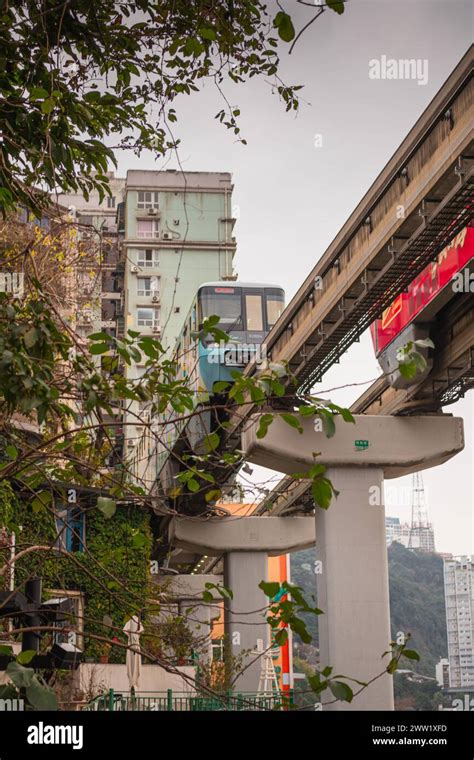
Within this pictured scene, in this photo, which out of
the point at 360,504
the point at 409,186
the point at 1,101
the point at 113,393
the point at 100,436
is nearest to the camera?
the point at 113,393

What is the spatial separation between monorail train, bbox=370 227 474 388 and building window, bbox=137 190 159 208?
128 feet

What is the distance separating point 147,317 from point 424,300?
140 ft

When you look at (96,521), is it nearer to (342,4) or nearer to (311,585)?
(342,4)

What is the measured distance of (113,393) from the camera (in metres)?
6.02

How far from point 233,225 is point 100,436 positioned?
179ft

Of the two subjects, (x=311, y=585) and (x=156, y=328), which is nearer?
(x=156, y=328)

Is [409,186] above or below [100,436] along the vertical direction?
above

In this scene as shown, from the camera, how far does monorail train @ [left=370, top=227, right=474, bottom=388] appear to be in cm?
1820

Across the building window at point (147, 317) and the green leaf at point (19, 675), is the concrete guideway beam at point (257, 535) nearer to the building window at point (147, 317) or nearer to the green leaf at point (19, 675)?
the building window at point (147, 317)

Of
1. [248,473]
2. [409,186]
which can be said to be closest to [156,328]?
[409,186]

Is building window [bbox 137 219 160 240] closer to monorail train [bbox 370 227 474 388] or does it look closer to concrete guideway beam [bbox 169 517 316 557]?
concrete guideway beam [bbox 169 517 316 557]

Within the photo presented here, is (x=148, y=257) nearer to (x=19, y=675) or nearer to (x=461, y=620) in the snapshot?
(x=461, y=620)

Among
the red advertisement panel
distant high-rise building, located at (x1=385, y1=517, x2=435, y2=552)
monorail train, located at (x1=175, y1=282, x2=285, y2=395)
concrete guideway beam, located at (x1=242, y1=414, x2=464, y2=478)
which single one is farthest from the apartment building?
the red advertisement panel

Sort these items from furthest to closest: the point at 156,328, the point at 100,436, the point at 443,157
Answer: the point at 156,328 < the point at 443,157 < the point at 100,436
